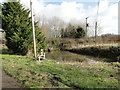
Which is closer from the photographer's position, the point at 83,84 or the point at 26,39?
the point at 83,84

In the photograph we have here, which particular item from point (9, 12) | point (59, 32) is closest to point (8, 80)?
point (9, 12)

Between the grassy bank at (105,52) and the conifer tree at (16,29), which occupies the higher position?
the conifer tree at (16,29)

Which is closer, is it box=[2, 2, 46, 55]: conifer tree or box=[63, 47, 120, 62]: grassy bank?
box=[2, 2, 46, 55]: conifer tree

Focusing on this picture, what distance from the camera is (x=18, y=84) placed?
11.1 ft

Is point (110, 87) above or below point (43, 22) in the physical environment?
below

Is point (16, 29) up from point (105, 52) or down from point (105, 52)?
up

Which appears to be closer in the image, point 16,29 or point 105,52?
point 16,29

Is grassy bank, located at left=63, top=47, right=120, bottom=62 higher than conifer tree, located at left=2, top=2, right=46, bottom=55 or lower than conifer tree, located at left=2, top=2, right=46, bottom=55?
lower

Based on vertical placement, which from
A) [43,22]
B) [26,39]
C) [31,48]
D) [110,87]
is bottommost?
[110,87]

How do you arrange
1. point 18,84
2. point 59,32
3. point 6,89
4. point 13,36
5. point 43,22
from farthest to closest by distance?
point 59,32 → point 43,22 → point 13,36 → point 18,84 → point 6,89

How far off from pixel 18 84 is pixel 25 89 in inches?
19.8

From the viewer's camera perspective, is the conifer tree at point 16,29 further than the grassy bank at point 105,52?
No

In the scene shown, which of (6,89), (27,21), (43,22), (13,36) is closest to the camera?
(6,89)

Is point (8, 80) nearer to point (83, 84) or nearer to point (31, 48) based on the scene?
point (83, 84)
